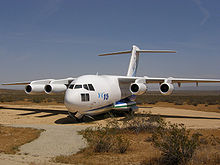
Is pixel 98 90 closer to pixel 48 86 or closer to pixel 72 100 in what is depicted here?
pixel 72 100

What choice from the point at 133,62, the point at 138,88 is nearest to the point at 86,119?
the point at 138,88

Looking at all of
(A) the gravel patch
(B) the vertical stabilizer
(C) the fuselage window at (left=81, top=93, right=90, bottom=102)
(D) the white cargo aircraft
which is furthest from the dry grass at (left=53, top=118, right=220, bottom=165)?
(B) the vertical stabilizer

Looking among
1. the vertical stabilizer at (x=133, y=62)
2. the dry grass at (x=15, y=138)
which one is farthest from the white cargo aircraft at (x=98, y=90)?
the vertical stabilizer at (x=133, y=62)

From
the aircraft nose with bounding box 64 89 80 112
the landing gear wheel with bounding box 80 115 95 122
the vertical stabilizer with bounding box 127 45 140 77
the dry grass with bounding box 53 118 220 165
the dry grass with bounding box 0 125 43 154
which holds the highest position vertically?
the vertical stabilizer with bounding box 127 45 140 77

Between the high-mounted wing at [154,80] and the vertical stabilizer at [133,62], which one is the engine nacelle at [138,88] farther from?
the vertical stabilizer at [133,62]

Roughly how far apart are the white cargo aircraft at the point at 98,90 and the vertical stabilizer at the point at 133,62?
3580mm

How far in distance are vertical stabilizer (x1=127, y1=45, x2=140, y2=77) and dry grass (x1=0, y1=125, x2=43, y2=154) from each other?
13948 mm

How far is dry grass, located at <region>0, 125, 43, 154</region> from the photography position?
24.8ft

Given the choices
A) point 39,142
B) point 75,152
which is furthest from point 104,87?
point 75,152

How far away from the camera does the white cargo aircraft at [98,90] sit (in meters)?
13.6

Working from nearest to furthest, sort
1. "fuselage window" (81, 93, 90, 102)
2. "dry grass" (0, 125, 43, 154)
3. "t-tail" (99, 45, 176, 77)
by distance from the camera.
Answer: "dry grass" (0, 125, 43, 154) → "fuselage window" (81, 93, 90, 102) → "t-tail" (99, 45, 176, 77)

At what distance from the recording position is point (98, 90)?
48.5 ft

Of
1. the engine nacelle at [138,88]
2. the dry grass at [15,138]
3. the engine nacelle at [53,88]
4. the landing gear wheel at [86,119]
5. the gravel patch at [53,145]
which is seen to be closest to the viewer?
the gravel patch at [53,145]

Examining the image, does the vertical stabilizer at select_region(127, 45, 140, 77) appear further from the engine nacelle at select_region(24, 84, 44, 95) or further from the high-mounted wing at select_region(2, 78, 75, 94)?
the engine nacelle at select_region(24, 84, 44, 95)
